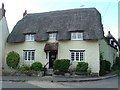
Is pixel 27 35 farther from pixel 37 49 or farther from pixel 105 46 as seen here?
pixel 105 46

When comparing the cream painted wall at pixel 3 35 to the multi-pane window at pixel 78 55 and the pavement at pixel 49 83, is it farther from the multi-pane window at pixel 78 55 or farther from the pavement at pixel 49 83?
the pavement at pixel 49 83

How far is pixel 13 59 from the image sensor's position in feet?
113

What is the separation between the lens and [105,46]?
131 feet

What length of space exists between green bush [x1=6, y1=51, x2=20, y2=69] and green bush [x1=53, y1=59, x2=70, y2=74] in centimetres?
630

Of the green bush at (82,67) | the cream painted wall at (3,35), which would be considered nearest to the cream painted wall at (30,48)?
the cream painted wall at (3,35)

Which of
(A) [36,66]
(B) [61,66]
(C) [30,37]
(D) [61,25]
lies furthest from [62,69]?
(C) [30,37]

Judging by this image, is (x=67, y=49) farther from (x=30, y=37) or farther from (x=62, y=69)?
(x=30, y=37)

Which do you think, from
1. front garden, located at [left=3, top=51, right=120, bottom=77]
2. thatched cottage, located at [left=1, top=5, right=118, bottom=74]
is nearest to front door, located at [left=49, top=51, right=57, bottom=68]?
thatched cottage, located at [left=1, top=5, right=118, bottom=74]

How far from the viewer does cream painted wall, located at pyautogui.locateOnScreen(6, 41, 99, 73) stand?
31.7m

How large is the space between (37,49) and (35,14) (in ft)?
24.5

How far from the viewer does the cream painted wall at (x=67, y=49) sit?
104 feet

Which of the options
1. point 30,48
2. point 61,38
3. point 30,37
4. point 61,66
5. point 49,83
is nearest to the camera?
point 49,83

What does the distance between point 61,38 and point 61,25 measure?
2.37m

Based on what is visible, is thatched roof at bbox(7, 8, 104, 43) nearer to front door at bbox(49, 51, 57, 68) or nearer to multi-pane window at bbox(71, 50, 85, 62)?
multi-pane window at bbox(71, 50, 85, 62)
